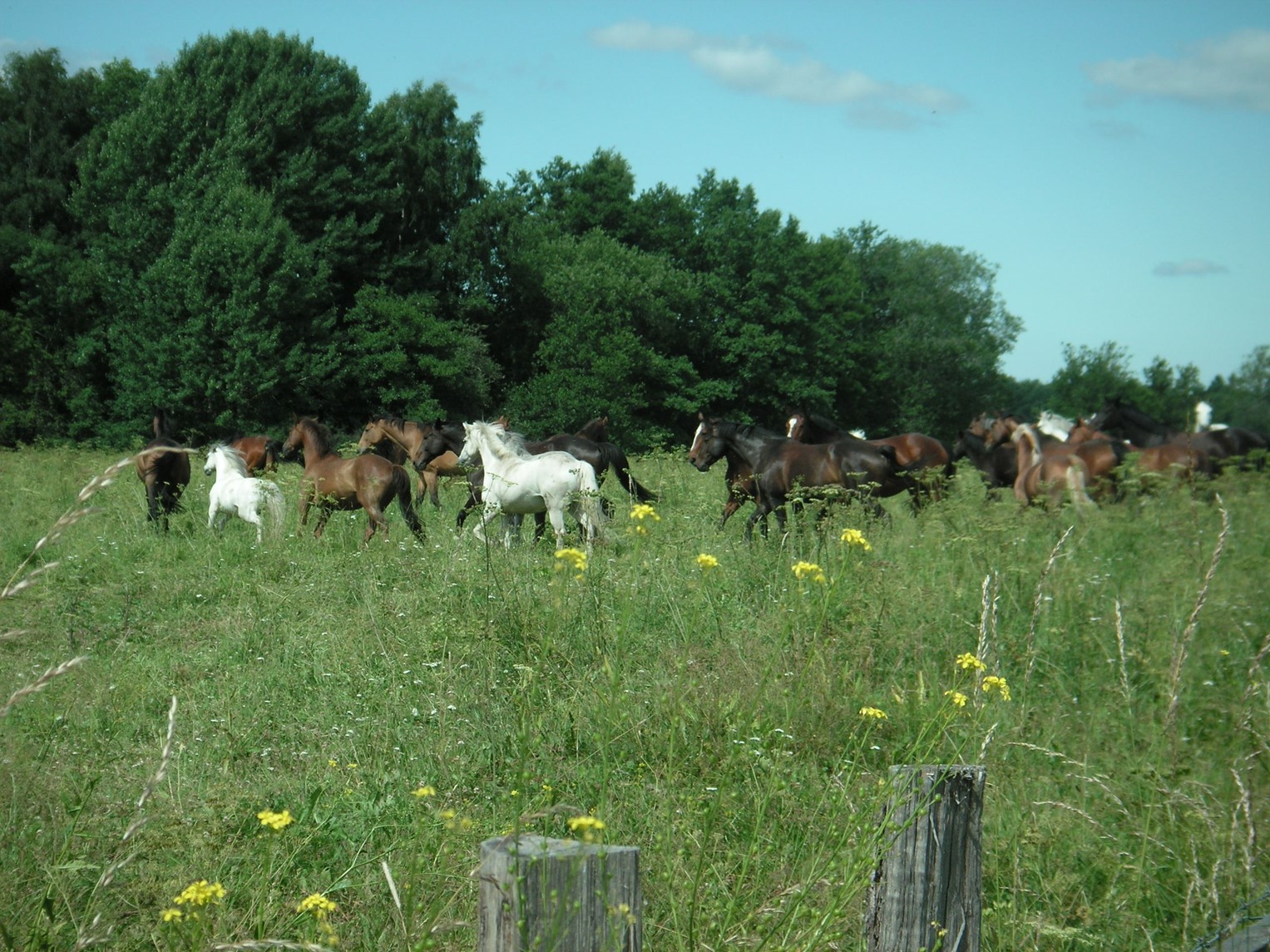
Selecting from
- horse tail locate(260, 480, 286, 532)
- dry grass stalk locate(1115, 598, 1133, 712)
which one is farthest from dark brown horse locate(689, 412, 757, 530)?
dry grass stalk locate(1115, 598, 1133, 712)

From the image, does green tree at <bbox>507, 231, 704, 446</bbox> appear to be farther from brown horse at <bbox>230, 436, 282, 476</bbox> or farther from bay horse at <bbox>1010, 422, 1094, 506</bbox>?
bay horse at <bbox>1010, 422, 1094, 506</bbox>

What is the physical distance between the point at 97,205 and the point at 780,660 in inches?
1292

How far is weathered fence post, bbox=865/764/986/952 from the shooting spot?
2.61 metres

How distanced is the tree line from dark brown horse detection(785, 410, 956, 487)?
17426 mm

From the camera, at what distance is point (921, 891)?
8.61ft

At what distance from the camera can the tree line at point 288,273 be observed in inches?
1196

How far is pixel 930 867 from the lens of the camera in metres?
2.63

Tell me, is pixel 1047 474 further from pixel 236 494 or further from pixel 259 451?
pixel 259 451

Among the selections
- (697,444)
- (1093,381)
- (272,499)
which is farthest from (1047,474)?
(1093,381)

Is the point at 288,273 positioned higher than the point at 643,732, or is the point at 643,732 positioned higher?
the point at 288,273

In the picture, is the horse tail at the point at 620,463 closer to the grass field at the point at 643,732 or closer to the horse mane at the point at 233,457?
the grass field at the point at 643,732

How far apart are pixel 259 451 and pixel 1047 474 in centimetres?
1164

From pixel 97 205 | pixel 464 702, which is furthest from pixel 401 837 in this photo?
pixel 97 205

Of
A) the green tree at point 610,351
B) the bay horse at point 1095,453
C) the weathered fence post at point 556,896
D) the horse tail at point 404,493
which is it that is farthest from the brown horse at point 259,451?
the green tree at point 610,351
